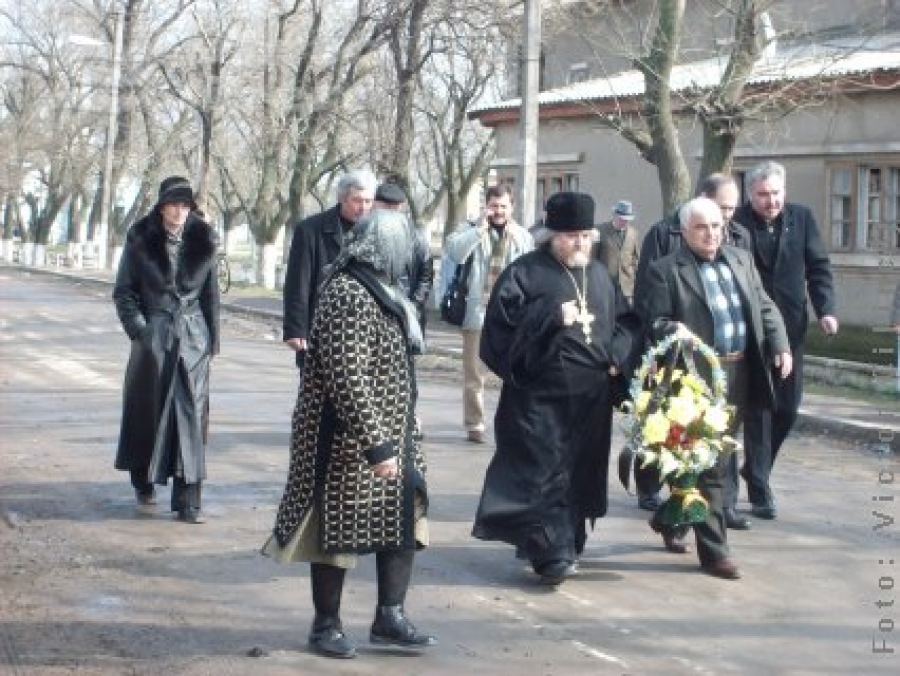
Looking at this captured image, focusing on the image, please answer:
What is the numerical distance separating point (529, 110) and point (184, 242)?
42.0ft

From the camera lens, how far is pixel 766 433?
10023 mm

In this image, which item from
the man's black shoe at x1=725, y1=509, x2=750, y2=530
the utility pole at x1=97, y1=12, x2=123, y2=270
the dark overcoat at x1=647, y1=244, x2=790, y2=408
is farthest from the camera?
the utility pole at x1=97, y1=12, x2=123, y2=270

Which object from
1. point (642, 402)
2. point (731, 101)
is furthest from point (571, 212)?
point (731, 101)

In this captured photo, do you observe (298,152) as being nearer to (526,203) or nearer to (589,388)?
(526,203)

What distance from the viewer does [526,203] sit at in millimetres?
22438

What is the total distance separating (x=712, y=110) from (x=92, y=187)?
7525cm

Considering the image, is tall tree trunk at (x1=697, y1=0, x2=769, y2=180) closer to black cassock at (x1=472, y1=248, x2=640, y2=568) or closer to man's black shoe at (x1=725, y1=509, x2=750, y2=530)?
man's black shoe at (x1=725, y1=509, x2=750, y2=530)

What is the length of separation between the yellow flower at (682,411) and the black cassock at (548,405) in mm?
307

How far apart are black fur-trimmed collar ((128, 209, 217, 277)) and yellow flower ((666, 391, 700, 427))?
3129 millimetres

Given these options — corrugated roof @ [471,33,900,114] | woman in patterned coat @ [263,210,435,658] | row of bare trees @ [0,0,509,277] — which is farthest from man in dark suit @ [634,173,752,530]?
row of bare trees @ [0,0,509,277]

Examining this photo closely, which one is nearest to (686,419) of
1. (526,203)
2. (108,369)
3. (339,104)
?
(108,369)

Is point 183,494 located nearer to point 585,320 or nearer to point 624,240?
point 585,320

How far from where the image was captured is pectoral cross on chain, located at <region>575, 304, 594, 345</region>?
8.09m

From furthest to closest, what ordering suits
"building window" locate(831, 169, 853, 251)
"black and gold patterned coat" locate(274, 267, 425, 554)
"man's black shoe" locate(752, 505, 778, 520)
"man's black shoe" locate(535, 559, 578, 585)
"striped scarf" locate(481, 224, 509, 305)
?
A: "building window" locate(831, 169, 853, 251) < "striped scarf" locate(481, 224, 509, 305) < "man's black shoe" locate(752, 505, 778, 520) < "man's black shoe" locate(535, 559, 578, 585) < "black and gold patterned coat" locate(274, 267, 425, 554)
